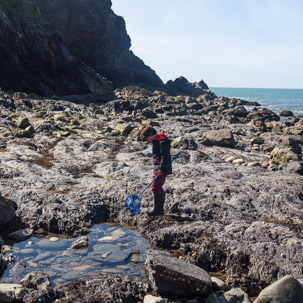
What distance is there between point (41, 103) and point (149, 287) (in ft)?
94.5

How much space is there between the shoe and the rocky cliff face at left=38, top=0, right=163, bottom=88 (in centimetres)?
5618

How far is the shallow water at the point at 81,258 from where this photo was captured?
16.6 ft

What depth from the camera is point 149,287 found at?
475cm

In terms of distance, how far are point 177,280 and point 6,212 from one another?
4.15 m

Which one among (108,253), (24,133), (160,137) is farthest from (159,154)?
(24,133)

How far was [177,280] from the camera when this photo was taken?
4.61m

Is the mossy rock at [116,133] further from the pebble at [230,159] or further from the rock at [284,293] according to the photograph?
the rock at [284,293]

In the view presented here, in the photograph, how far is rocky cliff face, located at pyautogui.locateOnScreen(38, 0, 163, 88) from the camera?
186ft

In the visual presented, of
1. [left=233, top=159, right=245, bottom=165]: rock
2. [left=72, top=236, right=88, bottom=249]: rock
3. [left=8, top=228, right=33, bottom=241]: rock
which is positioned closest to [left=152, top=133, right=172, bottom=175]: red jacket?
[left=72, top=236, right=88, bottom=249]: rock

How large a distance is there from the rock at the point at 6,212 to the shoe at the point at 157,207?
3.13 m

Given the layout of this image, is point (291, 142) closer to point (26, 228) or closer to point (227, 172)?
point (227, 172)

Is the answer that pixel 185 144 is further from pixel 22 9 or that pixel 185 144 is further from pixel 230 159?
pixel 22 9

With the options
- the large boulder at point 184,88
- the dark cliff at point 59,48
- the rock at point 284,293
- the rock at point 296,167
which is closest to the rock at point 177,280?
the rock at point 284,293

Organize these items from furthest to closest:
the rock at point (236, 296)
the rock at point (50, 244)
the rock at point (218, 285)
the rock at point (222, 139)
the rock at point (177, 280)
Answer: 1. the rock at point (222, 139)
2. the rock at point (50, 244)
3. the rock at point (218, 285)
4. the rock at point (177, 280)
5. the rock at point (236, 296)
